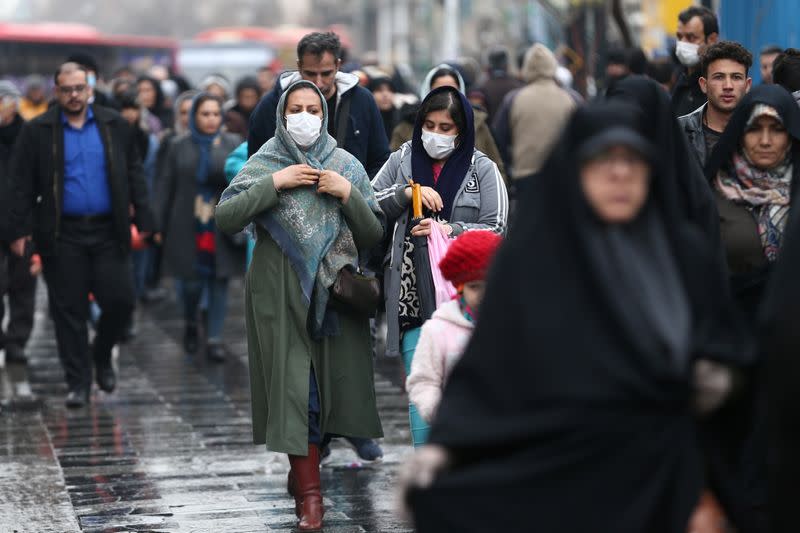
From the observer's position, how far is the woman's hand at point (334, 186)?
7.38 m

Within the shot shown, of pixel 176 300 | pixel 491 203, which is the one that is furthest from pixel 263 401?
pixel 176 300

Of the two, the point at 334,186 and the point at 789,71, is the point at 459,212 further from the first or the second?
the point at 789,71

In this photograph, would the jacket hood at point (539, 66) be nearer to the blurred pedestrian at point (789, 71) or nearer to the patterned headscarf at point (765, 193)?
the blurred pedestrian at point (789, 71)

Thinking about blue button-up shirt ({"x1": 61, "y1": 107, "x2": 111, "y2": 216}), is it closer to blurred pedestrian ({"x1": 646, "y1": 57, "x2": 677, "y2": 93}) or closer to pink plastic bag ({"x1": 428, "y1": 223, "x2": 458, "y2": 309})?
pink plastic bag ({"x1": 428, "y1": 223, "x2": 458, "y2": 309})

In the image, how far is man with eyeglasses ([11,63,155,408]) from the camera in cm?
1072

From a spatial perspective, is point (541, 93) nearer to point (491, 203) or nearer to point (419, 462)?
point (491, 203)

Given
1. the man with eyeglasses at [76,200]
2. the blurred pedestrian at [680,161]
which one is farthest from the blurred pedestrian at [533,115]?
the blurred pedestrian at [680,161]

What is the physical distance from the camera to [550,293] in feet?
14.2

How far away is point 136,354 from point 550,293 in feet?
31.7

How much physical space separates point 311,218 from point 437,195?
0.55 m

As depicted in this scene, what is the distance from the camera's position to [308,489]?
7398 millimetres

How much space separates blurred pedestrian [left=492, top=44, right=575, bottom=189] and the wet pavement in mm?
2164

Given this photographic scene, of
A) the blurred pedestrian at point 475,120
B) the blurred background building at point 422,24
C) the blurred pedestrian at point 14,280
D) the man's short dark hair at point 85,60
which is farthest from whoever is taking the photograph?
the blurred background building at point 422,24

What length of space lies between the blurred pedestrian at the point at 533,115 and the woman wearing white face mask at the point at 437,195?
625 cm
